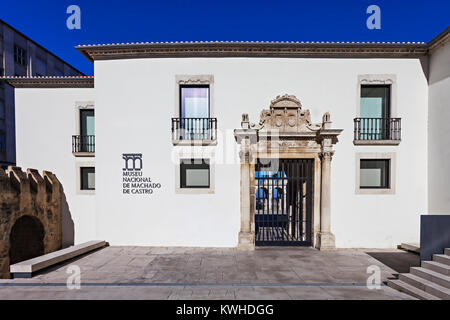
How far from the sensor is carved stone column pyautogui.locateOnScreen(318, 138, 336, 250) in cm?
859

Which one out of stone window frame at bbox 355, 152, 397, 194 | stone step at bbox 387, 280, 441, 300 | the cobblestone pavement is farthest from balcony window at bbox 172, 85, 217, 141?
stone step at bbox 387, 280, 441, 300

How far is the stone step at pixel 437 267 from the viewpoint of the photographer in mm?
5268

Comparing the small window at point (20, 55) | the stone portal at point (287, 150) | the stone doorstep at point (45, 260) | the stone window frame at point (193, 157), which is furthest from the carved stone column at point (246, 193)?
the small window at point (20, 55)

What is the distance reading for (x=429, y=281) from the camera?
5.28 metres

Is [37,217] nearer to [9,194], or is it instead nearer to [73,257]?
[9,194]

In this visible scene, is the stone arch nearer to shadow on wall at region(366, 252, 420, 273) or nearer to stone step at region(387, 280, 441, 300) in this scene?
stone step at region(387, 280, 441, 300)

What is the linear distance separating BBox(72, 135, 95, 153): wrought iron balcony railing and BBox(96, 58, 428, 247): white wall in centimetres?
263

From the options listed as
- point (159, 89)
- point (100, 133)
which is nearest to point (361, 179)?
point (159, 89)

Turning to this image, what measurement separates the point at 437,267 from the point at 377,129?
18.0 ft

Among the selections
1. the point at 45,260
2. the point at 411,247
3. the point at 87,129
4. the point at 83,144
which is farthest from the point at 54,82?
the point at 411,247

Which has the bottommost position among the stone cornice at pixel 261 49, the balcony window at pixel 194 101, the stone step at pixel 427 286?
the stone step at pixel 427 286

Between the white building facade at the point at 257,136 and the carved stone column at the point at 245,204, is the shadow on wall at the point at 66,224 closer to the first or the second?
the white building facade at the point at 257,136

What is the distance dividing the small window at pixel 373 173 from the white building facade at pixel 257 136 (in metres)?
0.05
